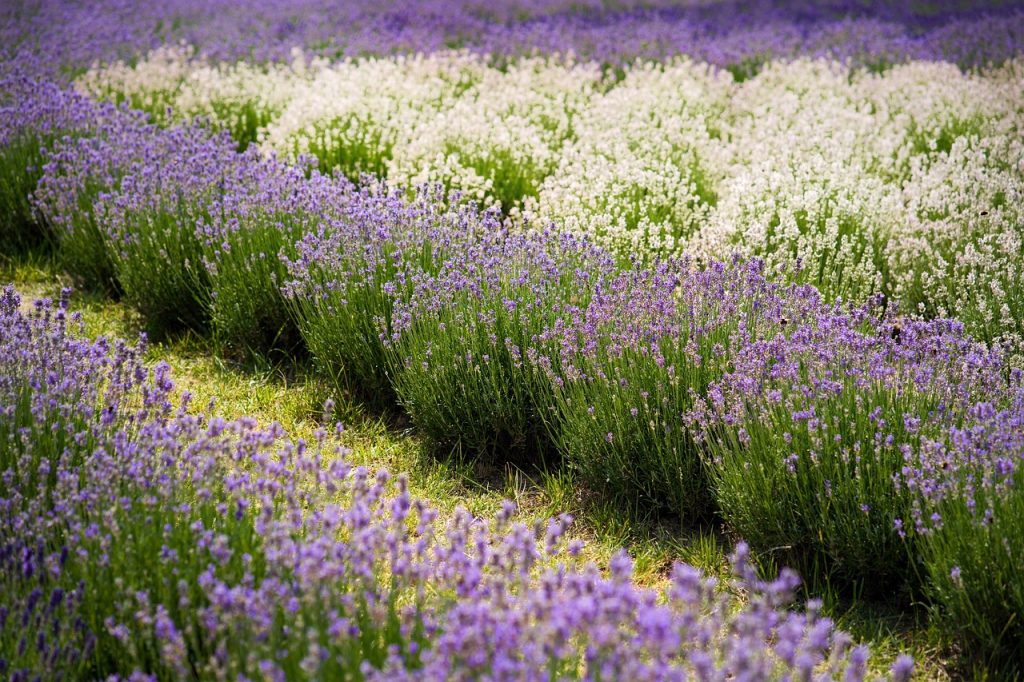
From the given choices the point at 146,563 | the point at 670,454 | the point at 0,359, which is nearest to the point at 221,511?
the point at 146,563

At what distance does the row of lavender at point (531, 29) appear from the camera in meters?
9.61

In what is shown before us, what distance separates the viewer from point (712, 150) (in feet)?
20.3

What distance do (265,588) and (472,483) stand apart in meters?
1.66

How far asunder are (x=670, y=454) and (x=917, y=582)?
86cm

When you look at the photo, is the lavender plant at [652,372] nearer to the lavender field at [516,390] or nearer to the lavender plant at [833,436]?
the lavender field at [516,390]

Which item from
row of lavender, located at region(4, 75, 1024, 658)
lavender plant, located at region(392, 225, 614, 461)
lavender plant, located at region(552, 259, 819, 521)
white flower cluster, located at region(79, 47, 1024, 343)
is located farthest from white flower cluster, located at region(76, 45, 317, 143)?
lavender plant, located at region(552, 259, 819, 521)

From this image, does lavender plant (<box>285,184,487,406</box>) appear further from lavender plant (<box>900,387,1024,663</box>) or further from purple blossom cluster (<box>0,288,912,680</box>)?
lavender plant (<box>900,387,1024,663</box>)

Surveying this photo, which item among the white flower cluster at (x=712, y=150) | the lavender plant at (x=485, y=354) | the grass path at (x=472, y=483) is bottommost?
the grass path at (x=472, y=483)

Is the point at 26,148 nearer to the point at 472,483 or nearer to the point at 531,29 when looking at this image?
the point at 472,483

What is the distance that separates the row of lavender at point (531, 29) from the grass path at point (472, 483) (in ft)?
17.4

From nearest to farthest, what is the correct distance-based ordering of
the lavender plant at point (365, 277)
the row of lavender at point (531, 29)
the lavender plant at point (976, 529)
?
the lavender plant at point (976, 529), the lavender plant at point (365, 277), the row of lavender at point (531, 29)

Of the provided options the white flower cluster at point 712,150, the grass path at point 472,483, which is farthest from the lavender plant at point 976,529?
the white flower cluster at point 712,150

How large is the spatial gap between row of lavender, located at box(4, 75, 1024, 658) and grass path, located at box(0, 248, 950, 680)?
0.33ft

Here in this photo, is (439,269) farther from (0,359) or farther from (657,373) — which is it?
(0,359)
